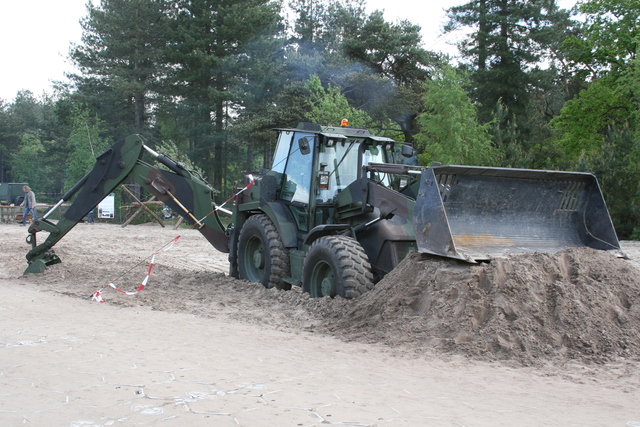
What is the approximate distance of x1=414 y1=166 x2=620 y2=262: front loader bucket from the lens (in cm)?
652

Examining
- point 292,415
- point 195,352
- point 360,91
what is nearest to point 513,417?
point 292,415

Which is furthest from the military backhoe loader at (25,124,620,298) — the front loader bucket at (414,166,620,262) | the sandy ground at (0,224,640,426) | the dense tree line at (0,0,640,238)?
the dense tree line at (0,0,640,238)

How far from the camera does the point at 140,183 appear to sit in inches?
411

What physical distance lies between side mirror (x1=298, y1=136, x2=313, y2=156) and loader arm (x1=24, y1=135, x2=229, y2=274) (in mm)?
2595

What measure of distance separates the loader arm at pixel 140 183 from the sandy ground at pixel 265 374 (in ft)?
8.41

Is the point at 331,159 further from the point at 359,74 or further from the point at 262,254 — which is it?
the point at 359,74

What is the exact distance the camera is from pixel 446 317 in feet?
19.1

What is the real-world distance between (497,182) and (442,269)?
146 centimetres

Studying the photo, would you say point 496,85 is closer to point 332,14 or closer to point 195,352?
point 332,14

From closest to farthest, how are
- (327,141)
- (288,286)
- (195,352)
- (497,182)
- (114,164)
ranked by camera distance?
(195,352) < (497,182) < (327,141) < (288,286) < (114,164)

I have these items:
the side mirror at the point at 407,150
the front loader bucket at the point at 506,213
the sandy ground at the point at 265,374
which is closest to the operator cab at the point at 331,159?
the side mirror at the point at 407,150

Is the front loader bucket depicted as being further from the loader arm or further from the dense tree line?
the dense tree line

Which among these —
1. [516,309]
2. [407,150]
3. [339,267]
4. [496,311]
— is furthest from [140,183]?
[516,309]

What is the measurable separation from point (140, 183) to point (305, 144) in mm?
3615
